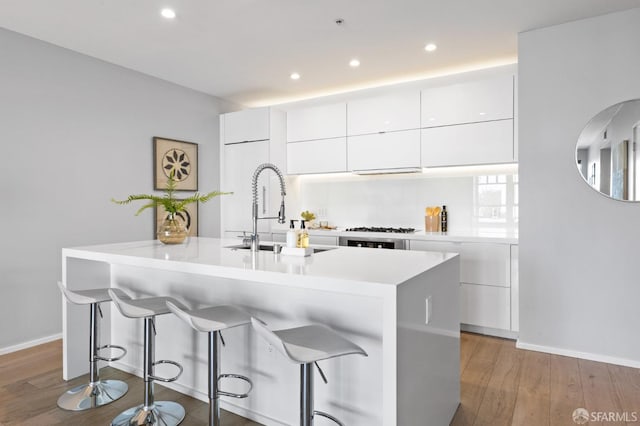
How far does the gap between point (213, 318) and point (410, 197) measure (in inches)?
119

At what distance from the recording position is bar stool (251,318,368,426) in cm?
144

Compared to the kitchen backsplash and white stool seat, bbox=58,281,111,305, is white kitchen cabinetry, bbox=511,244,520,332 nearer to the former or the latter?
the kitchen backsplash

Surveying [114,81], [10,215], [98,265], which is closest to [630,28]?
[98,265]

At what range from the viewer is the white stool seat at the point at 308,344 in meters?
1.43

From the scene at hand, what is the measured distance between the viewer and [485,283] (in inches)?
137

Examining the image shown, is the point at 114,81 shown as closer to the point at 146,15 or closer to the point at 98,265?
the point at 146,15

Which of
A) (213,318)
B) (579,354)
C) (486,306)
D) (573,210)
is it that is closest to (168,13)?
(213,318)

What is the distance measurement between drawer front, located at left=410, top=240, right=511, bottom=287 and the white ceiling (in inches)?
68.8

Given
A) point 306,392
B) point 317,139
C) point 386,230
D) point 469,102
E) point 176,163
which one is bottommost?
point 306,392

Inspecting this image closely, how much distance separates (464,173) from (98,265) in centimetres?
341

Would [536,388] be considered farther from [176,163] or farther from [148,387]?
[176,163]

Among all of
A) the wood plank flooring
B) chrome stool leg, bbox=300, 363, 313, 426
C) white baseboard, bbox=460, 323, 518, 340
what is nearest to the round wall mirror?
the wood plank flooring

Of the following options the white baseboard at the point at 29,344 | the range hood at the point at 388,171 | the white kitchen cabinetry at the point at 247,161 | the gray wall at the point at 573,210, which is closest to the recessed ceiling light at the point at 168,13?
the white kitchen cabinetry at the point at 247,161

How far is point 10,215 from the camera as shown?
315 cm
